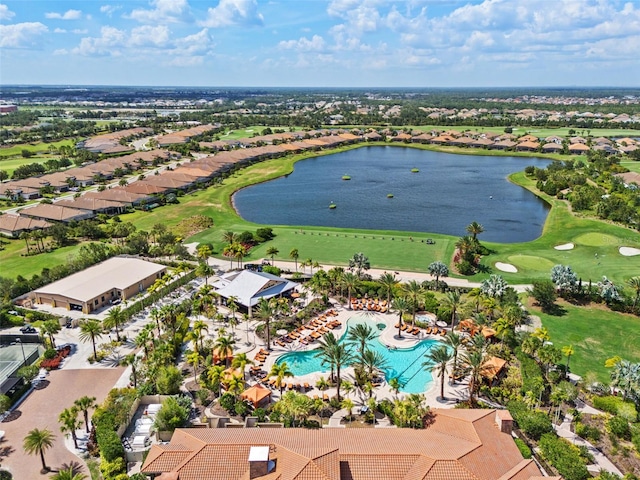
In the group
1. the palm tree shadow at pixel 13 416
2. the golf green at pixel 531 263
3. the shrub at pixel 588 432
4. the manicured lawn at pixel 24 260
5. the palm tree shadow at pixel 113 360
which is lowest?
the palm tree shadow at pixel 13 416

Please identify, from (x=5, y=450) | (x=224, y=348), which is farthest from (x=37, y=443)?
(x=224, y=348)

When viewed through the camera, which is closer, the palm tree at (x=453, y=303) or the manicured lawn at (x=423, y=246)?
the palm tree at (x=453, y=303)

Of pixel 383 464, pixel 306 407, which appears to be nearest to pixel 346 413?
pixel 306 407

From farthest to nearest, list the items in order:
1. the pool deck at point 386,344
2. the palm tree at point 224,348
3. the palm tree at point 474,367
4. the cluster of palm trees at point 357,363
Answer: the palm tree at point 224,348
the pool deck at point 386,344
the cluster of palm trees at point 357,363
the palm tree at point 474,367

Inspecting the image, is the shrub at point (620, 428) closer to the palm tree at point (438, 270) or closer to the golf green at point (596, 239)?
the palm tree at point (438, 270)

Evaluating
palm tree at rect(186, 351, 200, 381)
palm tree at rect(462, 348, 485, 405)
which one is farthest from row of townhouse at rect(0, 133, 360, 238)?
palm tree at rect(462, 348, 485, 405)

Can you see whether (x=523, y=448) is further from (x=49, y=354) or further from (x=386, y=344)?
(x=49, y=354)

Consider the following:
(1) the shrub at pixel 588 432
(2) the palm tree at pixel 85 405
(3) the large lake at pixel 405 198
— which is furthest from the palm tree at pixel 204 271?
(1) the shrub at pixel 588 432
